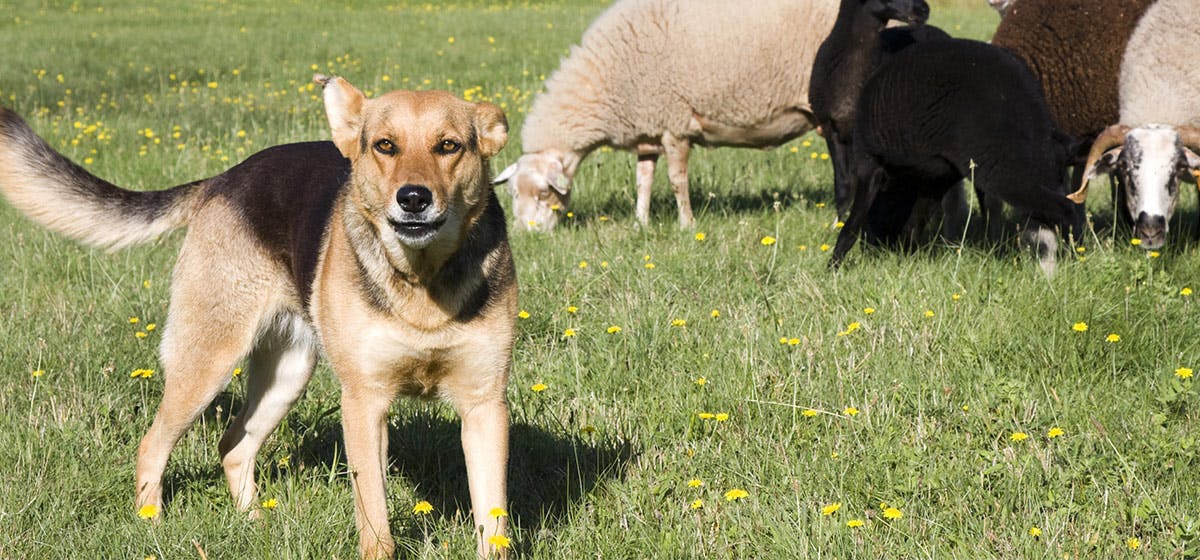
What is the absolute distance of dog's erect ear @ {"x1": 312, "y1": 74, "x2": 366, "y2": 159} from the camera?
3.63 metres

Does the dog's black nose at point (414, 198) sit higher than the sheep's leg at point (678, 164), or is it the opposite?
the dog's black nose at point (414, 198)

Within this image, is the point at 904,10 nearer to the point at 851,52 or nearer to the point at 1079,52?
the point at 851,52

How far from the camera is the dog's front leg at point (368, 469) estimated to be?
11.3 feet

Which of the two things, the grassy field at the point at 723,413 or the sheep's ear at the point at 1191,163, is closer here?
the grassy field at the point at 723,413

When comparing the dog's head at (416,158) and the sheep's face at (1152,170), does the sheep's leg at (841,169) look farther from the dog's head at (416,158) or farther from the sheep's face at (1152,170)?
the dog's head at (416,158)

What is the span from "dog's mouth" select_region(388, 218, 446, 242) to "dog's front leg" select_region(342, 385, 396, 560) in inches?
19.5

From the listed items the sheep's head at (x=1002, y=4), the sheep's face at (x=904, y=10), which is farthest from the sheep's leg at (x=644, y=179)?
the sheep's head at (x=1002, y=4)

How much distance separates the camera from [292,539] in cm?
351

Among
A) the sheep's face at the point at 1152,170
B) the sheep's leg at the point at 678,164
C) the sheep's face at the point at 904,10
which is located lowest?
the sheep's leg at the point at 678,164

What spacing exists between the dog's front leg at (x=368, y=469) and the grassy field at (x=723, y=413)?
7.6 inches

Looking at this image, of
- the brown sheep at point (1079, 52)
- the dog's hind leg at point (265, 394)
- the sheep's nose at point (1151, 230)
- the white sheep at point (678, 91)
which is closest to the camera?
the dog's hind leg at point (265, 394)

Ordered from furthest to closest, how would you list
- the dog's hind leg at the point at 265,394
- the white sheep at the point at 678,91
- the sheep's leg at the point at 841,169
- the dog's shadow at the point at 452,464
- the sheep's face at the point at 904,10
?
the white sheep at the point at 678,91 → the sheep's leg at the point at 841,169 → the sheep's face at the point at 904,10 → the dog's hind leg at the point at 265,394 → the dog's shadow at the point at 452,464

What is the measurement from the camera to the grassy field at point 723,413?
359cm

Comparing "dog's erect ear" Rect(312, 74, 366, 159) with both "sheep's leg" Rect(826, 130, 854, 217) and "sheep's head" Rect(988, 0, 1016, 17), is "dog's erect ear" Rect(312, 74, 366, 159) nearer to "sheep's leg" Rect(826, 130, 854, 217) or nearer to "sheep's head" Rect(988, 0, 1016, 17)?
"sheep's leg" Rect(826, 130, 854, 217)
